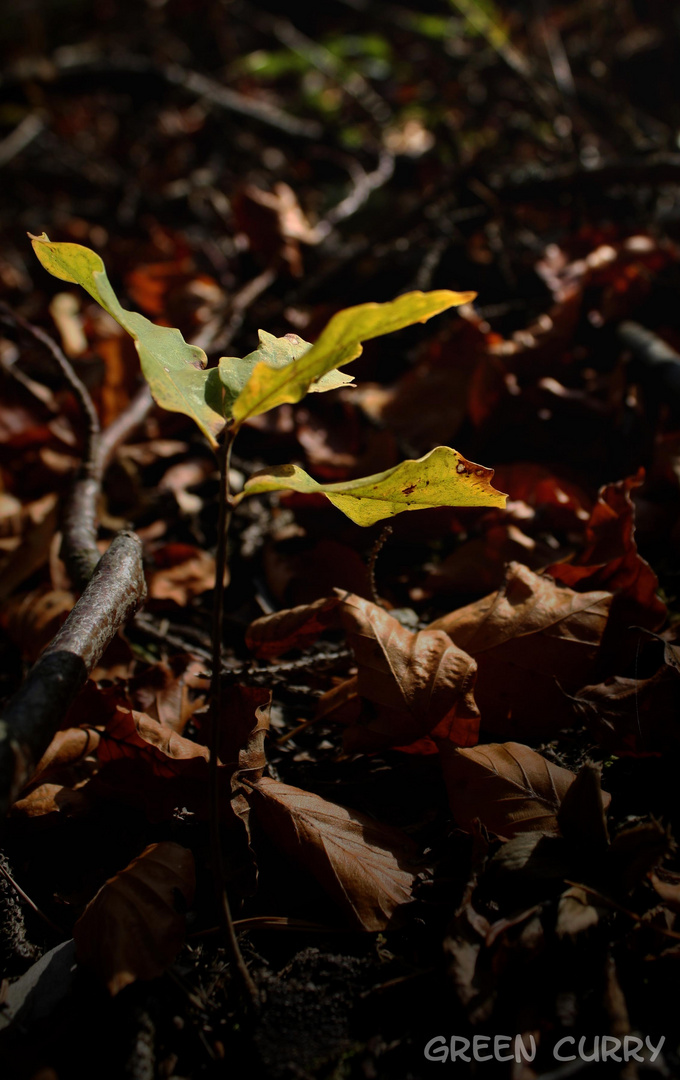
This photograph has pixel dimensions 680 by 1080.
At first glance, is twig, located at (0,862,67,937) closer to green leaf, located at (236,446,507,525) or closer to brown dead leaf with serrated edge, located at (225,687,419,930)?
brown dead leaf with serrated edge, located at (225,687,419,930)

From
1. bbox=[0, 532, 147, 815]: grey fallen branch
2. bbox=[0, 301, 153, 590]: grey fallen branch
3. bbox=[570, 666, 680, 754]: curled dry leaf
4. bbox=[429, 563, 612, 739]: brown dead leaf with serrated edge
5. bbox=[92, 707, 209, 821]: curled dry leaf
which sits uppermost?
bbox=[0, 301, 153, 590]: grey fallen branch

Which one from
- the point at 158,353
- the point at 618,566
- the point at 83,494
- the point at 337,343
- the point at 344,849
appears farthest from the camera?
the point at 83,494

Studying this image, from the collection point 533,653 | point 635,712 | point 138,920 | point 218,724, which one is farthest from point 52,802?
point 635,712

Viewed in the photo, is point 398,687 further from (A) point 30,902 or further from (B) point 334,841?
(A) point 30,902

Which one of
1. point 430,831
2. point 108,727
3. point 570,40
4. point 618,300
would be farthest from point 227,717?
point 570,40

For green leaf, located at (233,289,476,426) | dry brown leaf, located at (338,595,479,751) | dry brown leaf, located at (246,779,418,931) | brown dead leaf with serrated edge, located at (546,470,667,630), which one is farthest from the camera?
brown dead leaf with serrated edge, located at (546,470,667,630)

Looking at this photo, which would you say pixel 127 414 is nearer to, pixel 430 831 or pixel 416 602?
pixel 416 602

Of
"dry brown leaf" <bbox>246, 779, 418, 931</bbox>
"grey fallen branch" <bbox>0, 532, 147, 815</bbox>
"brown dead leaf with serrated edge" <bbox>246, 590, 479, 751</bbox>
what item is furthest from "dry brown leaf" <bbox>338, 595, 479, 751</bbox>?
"grey fallen branch" <bbox>0, 532, 147, 815</bbox>
